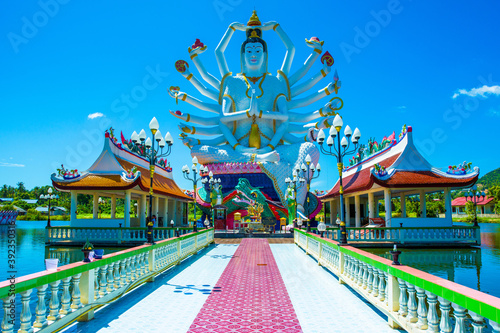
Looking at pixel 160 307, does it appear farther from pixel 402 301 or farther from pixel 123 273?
pixel 402 301

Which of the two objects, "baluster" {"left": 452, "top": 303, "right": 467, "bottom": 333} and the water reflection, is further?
the water reflection

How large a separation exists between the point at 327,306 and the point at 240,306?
1.59m

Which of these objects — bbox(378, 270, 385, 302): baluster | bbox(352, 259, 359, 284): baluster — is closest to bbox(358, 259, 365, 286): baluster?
bbox(352, 259, 359, 284): baluster

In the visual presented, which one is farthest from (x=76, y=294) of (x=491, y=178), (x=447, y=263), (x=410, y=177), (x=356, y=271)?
(x=491, y=178)

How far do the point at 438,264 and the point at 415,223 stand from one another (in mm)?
8227

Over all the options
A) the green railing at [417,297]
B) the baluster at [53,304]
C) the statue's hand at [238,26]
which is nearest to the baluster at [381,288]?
the green railing at [417,297]

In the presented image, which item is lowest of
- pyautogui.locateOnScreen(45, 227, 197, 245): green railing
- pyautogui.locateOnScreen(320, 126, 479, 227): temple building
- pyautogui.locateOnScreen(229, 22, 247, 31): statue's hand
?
pyautogui.locateOnScreen(45, 227, 197, 245): green railing

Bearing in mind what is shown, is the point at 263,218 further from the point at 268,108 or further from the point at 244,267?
the point at 244,267

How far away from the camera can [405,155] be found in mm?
21578

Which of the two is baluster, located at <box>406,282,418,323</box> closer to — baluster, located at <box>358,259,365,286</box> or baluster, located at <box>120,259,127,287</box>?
baluster, located at <box>358,259,365,286</box>

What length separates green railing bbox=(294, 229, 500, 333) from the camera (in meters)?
3.35

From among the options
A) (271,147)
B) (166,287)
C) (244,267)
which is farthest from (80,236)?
(271,147)

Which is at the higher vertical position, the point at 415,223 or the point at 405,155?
the point at 405,155

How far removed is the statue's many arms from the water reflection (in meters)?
21.0
